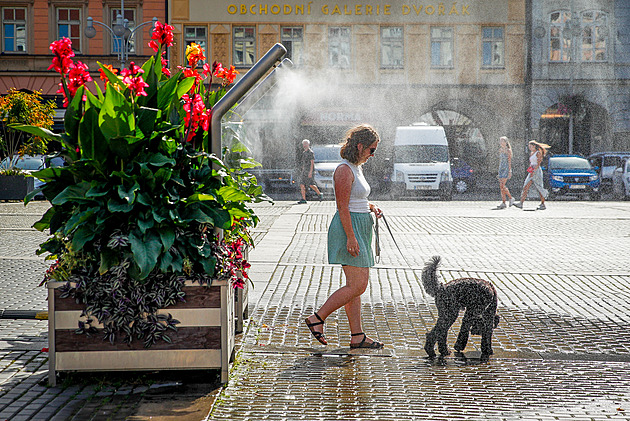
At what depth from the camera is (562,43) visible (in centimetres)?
3628

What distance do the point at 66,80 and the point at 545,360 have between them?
3497 mm

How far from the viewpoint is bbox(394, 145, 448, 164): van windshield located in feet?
89.2

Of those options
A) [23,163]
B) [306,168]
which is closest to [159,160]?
[306,168]

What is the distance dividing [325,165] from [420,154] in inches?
129

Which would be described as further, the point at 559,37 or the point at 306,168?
the point at 559,37

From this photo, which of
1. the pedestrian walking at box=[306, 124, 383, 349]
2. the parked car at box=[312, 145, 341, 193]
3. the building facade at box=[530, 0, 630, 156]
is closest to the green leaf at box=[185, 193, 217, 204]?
the pedestrian walking at box=[306, 124, 383, 349]

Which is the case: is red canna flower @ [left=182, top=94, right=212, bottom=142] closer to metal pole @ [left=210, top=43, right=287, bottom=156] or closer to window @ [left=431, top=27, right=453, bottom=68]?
metal pole @ [left=210, top=43, right=287, bottom=156]

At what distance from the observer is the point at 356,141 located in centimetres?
566

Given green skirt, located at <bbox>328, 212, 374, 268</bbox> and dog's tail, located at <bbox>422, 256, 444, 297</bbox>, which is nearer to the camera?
dog's tail, located at <bbox>422, 256, 444, 297</bbox>

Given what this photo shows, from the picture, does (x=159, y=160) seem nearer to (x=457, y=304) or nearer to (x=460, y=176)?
(x=457, y=304)

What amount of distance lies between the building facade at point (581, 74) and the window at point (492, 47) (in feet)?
4.71

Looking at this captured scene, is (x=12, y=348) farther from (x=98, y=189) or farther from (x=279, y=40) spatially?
(x=279, y=40)

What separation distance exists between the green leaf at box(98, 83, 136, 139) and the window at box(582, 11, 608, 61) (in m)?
35.2

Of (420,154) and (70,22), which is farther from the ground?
(70,22)
